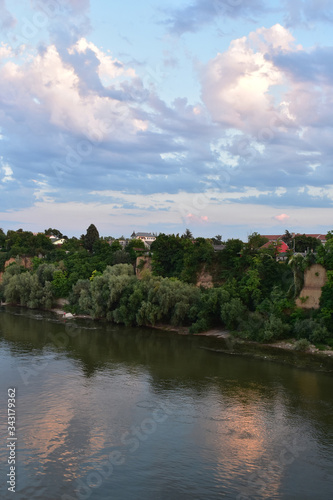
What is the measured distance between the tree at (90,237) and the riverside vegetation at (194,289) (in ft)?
50.3

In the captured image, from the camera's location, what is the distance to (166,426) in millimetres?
15227

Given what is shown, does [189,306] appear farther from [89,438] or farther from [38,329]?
[89,438]

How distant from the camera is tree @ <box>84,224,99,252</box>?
62.2 m

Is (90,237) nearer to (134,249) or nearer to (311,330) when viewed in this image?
(134,249)

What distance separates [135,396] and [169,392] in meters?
1.60

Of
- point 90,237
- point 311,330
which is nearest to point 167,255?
point 311,330

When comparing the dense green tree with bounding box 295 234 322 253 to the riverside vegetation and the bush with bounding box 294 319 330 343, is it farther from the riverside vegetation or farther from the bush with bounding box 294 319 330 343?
the bush with bounding box 294 319 330 343

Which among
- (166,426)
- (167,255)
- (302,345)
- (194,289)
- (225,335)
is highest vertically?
(167,255)

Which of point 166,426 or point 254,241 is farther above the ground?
point 254,241

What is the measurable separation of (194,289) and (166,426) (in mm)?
18132

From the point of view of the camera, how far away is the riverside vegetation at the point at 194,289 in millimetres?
27828

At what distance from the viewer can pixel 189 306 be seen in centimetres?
3170

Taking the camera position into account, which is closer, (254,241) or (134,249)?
(254,241)

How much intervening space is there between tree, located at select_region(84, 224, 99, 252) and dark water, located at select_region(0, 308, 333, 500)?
37.3 m
